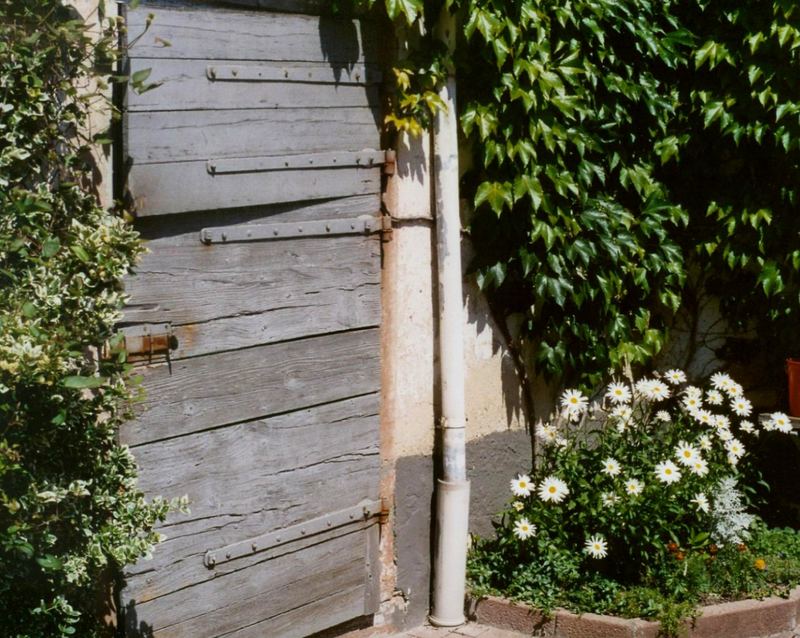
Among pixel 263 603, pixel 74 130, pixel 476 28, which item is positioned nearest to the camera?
pixel 74 130

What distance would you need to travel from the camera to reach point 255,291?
396cm

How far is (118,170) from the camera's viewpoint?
354 cm

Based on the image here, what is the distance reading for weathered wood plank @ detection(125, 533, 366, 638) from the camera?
3787mm

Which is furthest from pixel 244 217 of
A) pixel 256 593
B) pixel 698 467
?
pixel 698 467

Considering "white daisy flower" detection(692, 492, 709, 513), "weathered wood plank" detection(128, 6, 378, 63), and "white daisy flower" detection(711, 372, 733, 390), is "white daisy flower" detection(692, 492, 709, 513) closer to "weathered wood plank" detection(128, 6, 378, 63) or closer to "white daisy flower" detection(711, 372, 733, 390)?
"white daisy flower" detection(711, 372, 733, 390)

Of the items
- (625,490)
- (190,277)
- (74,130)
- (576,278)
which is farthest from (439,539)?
(74,130)

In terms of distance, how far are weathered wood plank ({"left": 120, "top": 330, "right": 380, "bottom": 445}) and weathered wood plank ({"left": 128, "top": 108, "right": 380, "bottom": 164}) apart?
2.26 feet

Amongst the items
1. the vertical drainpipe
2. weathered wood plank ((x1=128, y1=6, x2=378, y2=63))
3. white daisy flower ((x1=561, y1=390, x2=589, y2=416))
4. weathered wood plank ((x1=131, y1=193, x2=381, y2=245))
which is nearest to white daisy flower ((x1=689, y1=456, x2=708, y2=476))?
white daisy flower ((x1=561, y1=390, x2=589, y2=416))

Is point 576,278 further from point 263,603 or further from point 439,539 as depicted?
point 263,603

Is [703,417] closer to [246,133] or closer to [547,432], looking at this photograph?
[547,432]

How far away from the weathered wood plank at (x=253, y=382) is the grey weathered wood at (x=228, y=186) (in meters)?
0.51

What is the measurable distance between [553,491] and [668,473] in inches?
20.5

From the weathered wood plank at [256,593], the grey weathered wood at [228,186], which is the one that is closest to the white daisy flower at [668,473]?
the weathered wood plank at [256,593]

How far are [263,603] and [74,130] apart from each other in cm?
191
